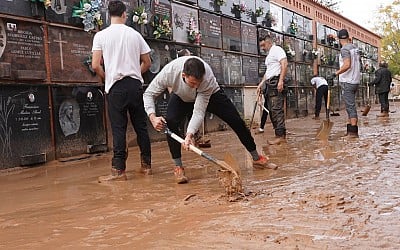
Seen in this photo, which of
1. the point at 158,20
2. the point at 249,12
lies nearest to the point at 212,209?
the point at 158,20

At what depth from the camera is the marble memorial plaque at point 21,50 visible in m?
4.96

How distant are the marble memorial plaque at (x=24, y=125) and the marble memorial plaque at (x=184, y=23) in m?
3.44

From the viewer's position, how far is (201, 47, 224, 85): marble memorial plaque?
927 centimetres

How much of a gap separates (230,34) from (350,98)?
462 cm

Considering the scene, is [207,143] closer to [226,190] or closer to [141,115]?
[141,115]

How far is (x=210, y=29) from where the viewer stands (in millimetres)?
9609

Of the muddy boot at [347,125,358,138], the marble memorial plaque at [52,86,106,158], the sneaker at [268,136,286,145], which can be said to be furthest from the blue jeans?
the marble memorial plaque at [52,86,106,158]

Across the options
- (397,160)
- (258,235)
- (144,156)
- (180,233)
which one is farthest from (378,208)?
(144,156)

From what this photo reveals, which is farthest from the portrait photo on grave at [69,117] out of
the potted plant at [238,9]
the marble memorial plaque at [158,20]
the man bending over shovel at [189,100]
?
the potted plant at [238,9]

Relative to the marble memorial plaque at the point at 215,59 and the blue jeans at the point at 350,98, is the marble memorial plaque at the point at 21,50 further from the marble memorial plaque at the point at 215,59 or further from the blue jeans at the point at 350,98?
A: the marble memorial plaque at the point at 215,59

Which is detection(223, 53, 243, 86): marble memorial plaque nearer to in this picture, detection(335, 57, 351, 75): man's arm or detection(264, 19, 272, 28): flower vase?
detection(264, 19, 272, 28): flower vase

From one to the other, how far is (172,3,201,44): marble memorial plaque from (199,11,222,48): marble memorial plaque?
305mm

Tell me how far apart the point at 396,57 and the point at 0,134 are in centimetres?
3157

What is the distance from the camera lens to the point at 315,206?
261cm
